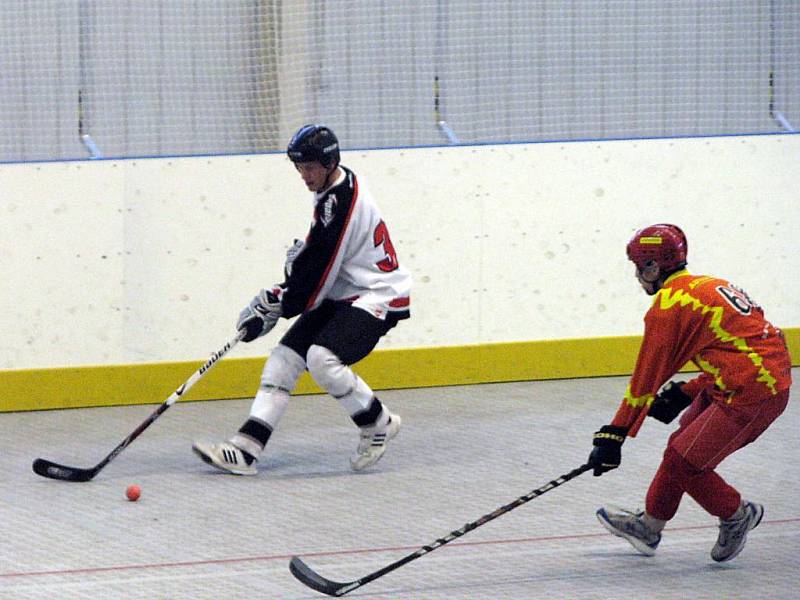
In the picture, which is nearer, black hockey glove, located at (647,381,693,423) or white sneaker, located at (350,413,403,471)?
black hockey glove, located at (647,381,693,423)

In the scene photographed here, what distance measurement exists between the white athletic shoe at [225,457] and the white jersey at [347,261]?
543mm

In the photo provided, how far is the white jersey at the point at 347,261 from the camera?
5.61 m

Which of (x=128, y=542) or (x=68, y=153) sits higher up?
(x=68, y=153)

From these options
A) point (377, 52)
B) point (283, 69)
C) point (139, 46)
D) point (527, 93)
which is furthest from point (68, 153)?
point (527, 93)

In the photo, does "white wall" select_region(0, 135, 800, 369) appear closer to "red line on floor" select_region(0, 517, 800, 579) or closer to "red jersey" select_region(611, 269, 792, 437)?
"red line on floor" select_region(0, 517, 800, 579)

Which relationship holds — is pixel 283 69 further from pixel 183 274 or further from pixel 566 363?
pixel 566 363

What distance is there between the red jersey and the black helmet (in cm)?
162

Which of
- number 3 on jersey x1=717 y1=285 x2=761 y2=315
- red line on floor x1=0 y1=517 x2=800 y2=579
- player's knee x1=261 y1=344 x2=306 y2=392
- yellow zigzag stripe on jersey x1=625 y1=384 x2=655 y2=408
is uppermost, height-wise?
number 3 on jersey x1=717 y1=285 x2=761 y2=315

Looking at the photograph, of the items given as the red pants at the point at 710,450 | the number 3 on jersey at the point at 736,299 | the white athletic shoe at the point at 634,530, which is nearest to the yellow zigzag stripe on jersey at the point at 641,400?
the red pants at the point at 710,450

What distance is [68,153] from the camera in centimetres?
692

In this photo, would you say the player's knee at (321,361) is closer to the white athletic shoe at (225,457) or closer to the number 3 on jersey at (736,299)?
the white athletic shoe at (225,457)

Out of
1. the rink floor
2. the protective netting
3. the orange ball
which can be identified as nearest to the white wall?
the protective netting

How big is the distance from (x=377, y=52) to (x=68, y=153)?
60.5 inches

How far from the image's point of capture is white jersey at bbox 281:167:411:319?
5.61 meters
